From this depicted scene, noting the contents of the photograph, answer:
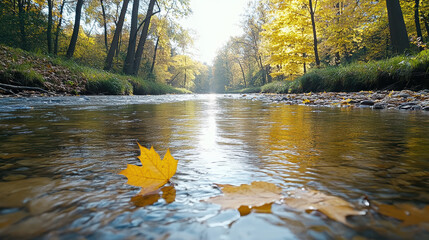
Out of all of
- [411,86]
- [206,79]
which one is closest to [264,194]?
[411,86]

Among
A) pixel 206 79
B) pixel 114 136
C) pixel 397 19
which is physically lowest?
pixel 114 136

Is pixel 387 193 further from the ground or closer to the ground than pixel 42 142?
closer to the ground

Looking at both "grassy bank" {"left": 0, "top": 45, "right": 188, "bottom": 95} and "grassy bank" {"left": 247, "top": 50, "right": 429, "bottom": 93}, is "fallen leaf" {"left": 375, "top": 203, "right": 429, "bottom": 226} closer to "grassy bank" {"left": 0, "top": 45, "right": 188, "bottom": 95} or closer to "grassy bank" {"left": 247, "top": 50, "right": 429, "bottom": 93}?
"grassy bank" {"left": 247, "top": 50, "right": 429, "bottom": 93}

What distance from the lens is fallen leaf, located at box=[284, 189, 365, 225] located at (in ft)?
1.96

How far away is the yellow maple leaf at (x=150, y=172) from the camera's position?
755mm

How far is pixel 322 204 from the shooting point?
648 mm

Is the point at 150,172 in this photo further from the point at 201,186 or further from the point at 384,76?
the point at 384,76

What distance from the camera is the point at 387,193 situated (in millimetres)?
717

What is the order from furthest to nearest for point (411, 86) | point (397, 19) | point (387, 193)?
point (397, 19) < point (411, 86) < point (387, 193)

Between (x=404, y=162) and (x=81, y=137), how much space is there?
1.83 metres

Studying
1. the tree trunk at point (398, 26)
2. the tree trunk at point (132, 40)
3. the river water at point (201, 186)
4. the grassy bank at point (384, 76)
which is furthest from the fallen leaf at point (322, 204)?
the tree trunk at point (132, 40)

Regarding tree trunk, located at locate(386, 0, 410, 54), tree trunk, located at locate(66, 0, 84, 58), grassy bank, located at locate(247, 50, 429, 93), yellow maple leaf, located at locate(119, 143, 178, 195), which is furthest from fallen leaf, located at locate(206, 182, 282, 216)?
tree trunk, located at locate(66, 0, 84, 58)

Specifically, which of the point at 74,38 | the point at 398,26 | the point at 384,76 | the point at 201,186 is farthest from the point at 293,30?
the point at 201,186

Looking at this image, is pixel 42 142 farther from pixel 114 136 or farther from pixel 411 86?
pixel 411 86
